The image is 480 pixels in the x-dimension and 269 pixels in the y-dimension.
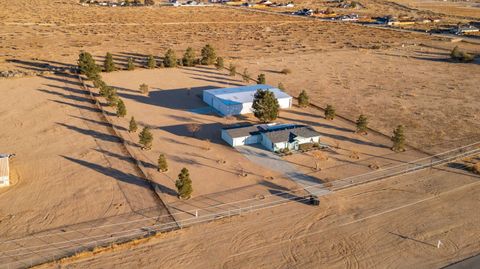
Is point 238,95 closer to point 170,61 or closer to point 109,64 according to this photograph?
point 170,61

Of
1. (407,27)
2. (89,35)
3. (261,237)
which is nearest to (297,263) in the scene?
(261,237)

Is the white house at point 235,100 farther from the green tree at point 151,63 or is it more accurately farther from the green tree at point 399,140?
the green tree at point 151,63

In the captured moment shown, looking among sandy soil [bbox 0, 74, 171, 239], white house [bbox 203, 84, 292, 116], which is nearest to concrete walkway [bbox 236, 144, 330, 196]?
white house [bbox 203, 84, 292, 116]

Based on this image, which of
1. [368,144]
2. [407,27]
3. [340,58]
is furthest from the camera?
[407,27]

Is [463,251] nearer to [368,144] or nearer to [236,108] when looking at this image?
[368,144]

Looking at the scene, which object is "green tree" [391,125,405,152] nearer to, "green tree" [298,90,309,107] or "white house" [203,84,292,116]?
"green tree" [298,90,309,107]

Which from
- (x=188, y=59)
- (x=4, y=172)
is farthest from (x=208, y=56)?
(x=4, y=172)
